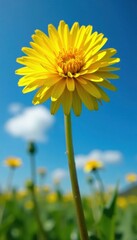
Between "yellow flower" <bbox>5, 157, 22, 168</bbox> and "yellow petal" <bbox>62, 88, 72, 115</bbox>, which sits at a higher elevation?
"yellow flower" <bbox>5, 157, 22, 168</bbox>

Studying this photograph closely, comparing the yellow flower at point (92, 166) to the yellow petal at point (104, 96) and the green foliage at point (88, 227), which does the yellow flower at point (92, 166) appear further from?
the yellow petal at point (104, 96)

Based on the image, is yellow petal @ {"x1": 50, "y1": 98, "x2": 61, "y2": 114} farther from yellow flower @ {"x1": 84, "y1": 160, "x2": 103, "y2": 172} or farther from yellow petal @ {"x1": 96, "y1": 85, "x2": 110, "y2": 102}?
yellow flower @ {"x1": 84, "y1": 160, "x2": 103, "y2": 172}

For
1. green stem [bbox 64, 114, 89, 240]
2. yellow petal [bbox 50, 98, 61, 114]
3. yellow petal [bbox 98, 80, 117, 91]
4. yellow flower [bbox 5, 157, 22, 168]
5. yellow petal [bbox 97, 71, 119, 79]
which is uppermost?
yellow flower [bbox 5, 157, 22, 168]

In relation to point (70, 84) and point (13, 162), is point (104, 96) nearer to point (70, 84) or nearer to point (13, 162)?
point (70, 84)

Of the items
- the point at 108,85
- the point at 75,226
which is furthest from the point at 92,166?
the point at 108,85

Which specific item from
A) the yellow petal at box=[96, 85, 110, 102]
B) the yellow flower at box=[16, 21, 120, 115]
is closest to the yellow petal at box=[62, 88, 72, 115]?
the yellow flower at box=[16, 21, 120, 115]

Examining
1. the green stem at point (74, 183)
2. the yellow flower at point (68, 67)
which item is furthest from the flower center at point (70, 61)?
the green stem at point (74, 183)

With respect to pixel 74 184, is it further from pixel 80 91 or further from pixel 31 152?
pixel 31 152
